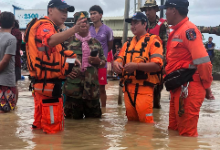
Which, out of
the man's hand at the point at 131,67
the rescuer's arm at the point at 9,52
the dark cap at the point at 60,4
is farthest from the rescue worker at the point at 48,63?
the rescuer's arm at the point at 9,52

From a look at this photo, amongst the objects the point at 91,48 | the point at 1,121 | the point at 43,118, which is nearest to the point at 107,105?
the point at 91,48

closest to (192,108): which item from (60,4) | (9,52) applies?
(60,4)

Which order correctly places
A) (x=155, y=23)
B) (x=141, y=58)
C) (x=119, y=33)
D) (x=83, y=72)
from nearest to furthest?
(x=141, y=58) < (x=83, y=72) < (x=155, y=23) < (x=119, y=33)

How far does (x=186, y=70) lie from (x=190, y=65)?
0.28 feet

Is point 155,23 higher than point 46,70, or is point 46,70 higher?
point 155,23

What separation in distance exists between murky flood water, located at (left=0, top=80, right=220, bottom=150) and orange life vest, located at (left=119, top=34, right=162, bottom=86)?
72 cm

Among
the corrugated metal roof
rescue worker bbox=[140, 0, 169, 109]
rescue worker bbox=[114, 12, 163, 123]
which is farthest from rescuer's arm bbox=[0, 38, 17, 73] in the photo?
the corrugated metal roof

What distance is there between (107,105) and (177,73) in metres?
3.67

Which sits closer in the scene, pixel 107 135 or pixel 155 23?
pixel 107 135

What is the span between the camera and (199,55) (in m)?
4.38

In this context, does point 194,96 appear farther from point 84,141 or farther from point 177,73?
point 84,141

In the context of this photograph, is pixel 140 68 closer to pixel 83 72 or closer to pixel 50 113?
pixel 83 72

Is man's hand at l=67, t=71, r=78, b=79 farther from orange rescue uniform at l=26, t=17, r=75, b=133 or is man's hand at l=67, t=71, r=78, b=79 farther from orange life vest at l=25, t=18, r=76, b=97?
orange life vest at l=25, t=18, r=76, b=97

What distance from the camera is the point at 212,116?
692cm
